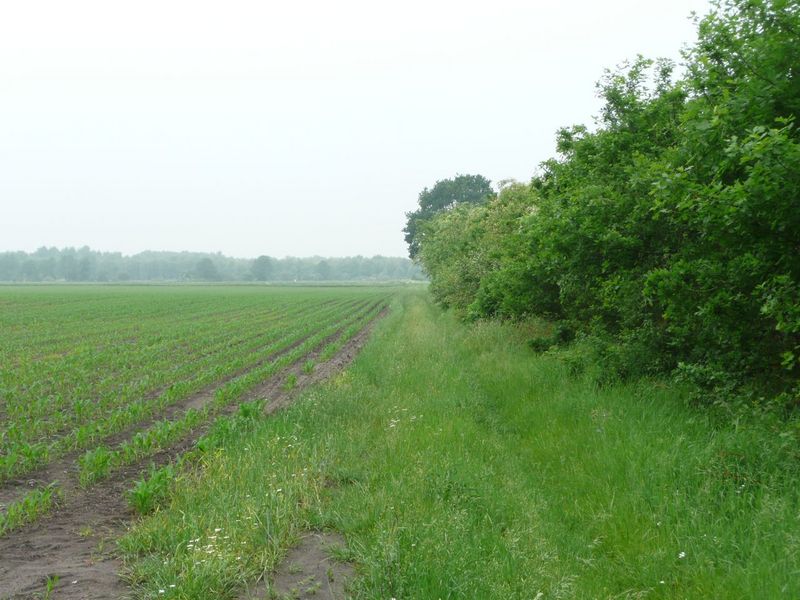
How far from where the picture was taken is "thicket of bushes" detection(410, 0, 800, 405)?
607 centimetres

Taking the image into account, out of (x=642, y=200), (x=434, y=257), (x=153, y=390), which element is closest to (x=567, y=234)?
(x=642, y=200)

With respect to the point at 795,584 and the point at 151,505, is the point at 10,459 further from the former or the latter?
the point at 795,584

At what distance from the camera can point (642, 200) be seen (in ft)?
29.3

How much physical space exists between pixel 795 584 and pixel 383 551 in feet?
9.42

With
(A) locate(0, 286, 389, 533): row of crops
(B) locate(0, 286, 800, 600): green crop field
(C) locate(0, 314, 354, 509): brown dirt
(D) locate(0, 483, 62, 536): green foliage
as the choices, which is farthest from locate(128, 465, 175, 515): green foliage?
(C) locate(0, 314, 354, 509): brown dirt

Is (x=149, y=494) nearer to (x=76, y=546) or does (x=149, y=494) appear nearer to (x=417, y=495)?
(x=76, y=546)

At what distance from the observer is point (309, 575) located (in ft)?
15.1

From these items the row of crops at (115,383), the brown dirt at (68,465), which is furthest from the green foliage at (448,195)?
the brown dirt at (68,465)

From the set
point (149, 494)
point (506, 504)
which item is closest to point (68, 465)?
point (149, 494)

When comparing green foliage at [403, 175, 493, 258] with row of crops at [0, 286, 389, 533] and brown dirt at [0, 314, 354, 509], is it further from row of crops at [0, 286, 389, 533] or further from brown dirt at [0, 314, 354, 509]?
brown dirt at [0, 314, 354, 509]

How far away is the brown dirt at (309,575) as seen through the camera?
14.1ft

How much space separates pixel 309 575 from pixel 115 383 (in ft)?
40.4

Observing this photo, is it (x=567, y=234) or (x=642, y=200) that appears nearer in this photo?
(x=642, y=200)

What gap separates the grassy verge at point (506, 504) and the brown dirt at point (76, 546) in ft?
0.90
